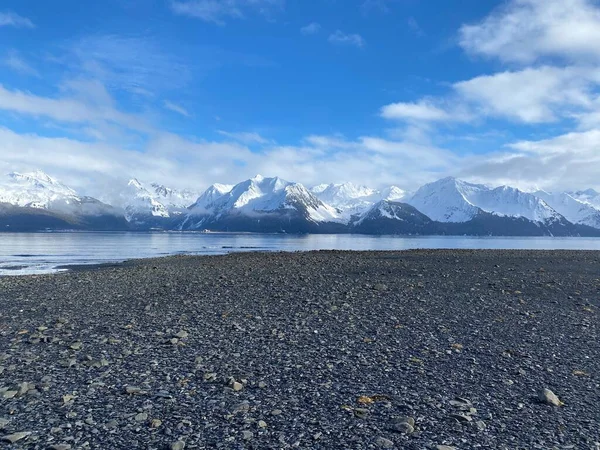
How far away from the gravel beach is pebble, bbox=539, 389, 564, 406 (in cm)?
4

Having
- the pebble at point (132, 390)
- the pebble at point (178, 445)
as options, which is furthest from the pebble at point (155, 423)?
the pebble at point (132, 390)

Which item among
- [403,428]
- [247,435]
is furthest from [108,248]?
[403,428]

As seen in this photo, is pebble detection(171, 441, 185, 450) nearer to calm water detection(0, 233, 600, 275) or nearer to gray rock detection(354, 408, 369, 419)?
gray rock detection(354, 408, 369, 419)

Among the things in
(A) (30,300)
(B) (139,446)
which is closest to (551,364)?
(B) (139,446)

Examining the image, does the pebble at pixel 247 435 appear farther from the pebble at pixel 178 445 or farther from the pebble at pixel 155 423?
the pebble at pixel 155 423

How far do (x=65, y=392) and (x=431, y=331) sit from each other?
10.6 metres

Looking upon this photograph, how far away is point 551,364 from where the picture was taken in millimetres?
11742

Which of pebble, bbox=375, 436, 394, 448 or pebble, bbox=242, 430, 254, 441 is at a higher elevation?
pebble, bbox=375, 436, 394, 448

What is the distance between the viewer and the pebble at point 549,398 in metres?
9.19

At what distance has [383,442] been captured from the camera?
755cm

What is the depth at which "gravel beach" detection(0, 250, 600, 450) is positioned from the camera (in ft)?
26.0

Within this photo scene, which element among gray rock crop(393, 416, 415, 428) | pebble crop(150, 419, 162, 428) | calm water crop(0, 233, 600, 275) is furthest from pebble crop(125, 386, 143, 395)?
calm water crop(0, 233, 600, 275)

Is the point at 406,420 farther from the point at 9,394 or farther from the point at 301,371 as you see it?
the point at 9,394

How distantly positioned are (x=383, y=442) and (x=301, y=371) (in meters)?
3.76
